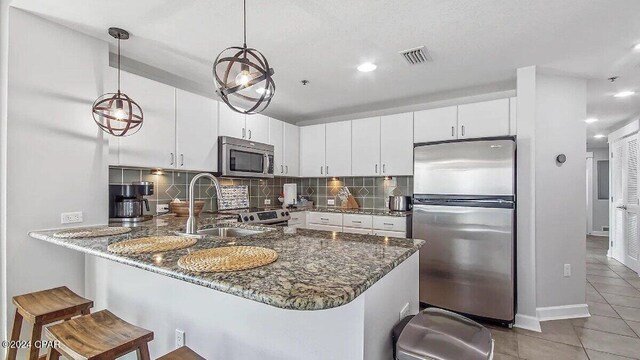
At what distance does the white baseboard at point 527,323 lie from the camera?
2635 mm

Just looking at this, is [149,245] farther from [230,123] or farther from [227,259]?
[230,123]

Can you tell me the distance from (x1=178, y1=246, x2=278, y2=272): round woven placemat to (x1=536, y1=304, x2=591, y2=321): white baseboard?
114 inches

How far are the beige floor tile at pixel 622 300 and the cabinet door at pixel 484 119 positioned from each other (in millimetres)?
2268

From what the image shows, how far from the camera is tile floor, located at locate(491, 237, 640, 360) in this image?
7.37 feet

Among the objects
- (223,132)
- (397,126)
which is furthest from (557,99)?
(223,132)

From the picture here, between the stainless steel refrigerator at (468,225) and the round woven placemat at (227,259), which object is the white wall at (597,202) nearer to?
the stainless steel refrigerator at (468,225)

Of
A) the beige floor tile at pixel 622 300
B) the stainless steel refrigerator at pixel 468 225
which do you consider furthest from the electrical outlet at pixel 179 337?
the beige floor tile at pixel 622 300

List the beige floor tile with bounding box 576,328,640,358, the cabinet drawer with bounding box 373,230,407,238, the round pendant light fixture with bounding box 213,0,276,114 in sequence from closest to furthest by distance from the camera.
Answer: the round pendant light fixture with bounding box 213,0,276,114
the beige floor tile with bounding box 576,328,640,358
the cabinet drawer with bounding box 373,230,407,238

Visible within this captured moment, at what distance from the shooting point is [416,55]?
2.46 meters

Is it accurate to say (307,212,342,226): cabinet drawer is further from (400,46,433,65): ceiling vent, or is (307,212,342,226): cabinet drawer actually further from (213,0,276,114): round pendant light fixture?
(213,0,276,114): round pendant light fixture

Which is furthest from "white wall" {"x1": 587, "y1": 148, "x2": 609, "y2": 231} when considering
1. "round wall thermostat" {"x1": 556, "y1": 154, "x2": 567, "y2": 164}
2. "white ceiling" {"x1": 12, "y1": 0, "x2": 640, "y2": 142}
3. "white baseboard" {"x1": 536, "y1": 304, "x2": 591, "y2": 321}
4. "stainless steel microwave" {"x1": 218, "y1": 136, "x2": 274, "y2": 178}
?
"stainless steel microwave" {"x1": 218, "y1": 136, "x2": 274, "y2": 178}

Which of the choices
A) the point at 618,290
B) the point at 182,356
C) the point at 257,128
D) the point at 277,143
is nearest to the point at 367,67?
the point at 257,128

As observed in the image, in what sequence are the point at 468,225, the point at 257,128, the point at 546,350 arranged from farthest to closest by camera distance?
the point at 257,128 → the point at 468,225 → the point at 546,350

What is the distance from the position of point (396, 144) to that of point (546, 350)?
7.69 ft
